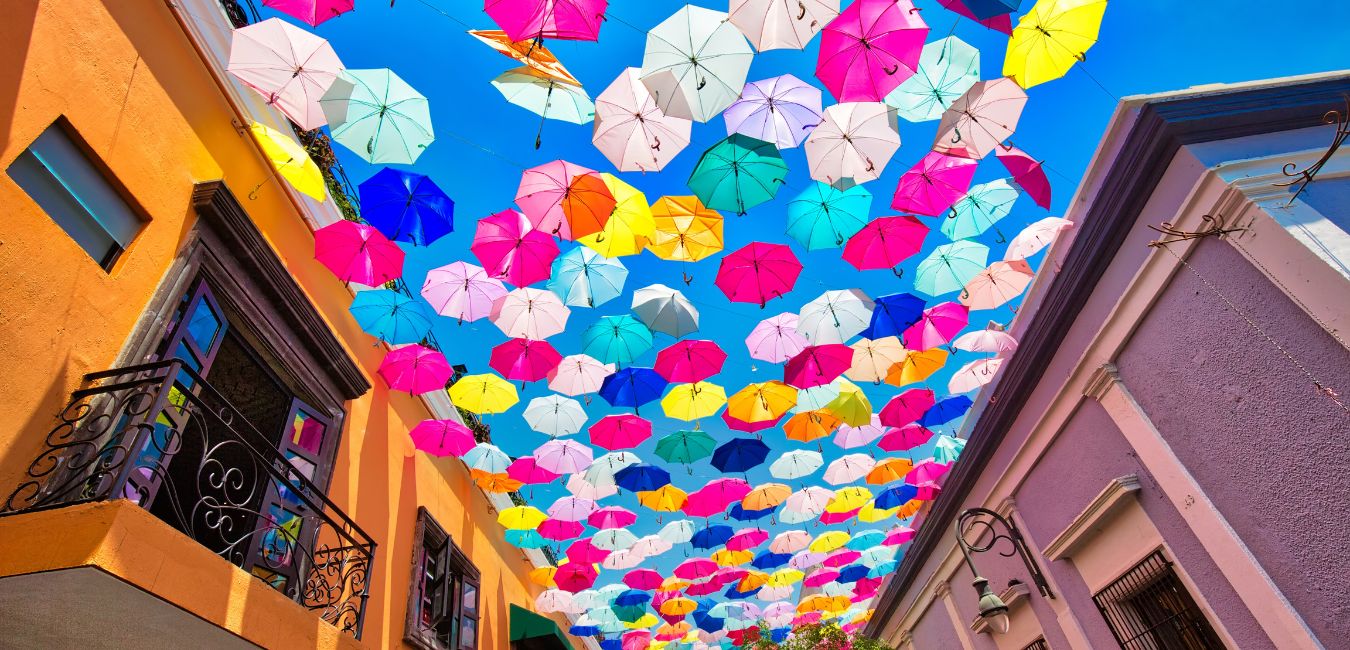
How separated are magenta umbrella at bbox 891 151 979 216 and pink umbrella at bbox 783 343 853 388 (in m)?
2.14

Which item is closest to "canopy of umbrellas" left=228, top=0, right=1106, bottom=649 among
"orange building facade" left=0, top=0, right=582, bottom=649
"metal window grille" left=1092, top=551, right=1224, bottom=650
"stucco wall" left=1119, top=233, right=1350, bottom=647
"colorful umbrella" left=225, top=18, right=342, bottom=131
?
"colorful umbrella" left=225, top=18, right=342, bottom=131

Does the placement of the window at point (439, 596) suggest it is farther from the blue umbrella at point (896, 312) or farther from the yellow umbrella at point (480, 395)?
the blue umbrella at point (896, 312)

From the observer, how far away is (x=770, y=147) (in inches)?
238

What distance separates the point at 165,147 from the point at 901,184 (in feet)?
19.6

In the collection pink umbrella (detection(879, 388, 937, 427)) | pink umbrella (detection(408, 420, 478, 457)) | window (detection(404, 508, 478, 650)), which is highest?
pink umbrella (detection(408, 420, 478, 457))

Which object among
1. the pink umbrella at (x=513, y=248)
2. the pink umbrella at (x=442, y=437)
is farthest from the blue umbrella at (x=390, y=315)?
the pink umbrella at (x=513, y=248)

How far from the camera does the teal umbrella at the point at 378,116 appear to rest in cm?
547

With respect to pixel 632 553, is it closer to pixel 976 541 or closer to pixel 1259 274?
pixel 976 541

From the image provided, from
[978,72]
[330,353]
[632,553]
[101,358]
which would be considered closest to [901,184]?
[978,72]

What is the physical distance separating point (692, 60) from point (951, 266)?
3.92m

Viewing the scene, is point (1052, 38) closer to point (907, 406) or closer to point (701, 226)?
point (701, 226)

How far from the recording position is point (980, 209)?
7.02 m

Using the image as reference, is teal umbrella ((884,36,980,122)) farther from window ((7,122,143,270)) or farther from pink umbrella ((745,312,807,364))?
window ((7,122,143,270))

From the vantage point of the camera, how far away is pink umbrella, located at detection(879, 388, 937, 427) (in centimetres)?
890
